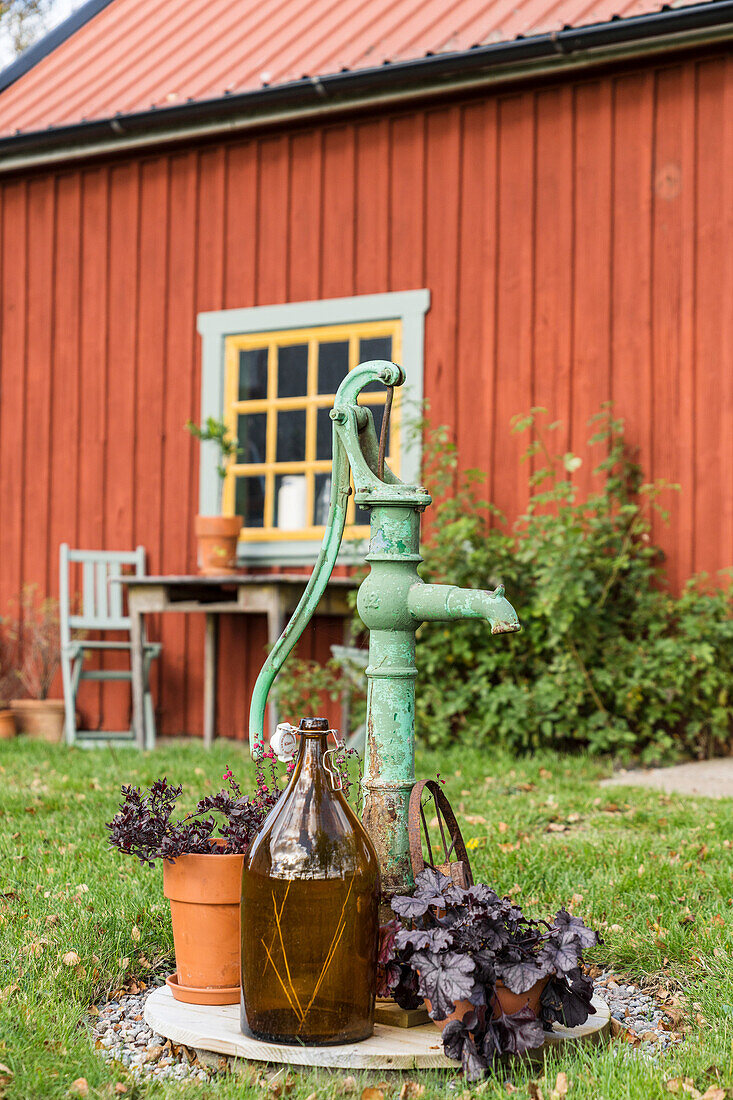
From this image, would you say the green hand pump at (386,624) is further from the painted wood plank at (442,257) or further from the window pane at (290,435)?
the window pane at (290,435)

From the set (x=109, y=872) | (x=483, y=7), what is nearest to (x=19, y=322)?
(x=483, y=7)

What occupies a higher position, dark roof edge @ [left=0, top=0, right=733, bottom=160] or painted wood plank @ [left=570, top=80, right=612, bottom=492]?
dark roof edge @ [left=0, top=0, right=733, bottom=160]

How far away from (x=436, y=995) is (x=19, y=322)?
6.80 metres

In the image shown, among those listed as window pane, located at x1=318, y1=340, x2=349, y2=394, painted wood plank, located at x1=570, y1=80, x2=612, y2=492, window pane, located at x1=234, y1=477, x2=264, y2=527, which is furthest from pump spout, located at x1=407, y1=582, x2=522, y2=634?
window pane, located at x1=234, y1=477, x2=264, y2=527

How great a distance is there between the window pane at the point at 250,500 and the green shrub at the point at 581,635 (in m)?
1.37

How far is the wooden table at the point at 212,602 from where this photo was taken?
20.2ft

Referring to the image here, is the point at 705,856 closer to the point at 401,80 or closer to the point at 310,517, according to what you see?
Result: the point at 310,517

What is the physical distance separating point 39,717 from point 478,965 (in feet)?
18.2

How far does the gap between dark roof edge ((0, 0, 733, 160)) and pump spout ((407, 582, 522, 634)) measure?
14.5ft

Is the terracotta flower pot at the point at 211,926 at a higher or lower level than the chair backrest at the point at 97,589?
lower

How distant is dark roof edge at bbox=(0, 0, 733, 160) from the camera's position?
221 inches

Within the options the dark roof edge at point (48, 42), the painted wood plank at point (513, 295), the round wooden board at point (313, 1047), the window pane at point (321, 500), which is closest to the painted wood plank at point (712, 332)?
the painted wood plank at point (513, 295)

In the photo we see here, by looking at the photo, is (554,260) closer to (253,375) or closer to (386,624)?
(253,375)

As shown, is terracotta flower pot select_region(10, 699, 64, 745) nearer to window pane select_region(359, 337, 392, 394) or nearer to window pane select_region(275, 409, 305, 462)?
window pane select_region(275, 409, 305, 462)
